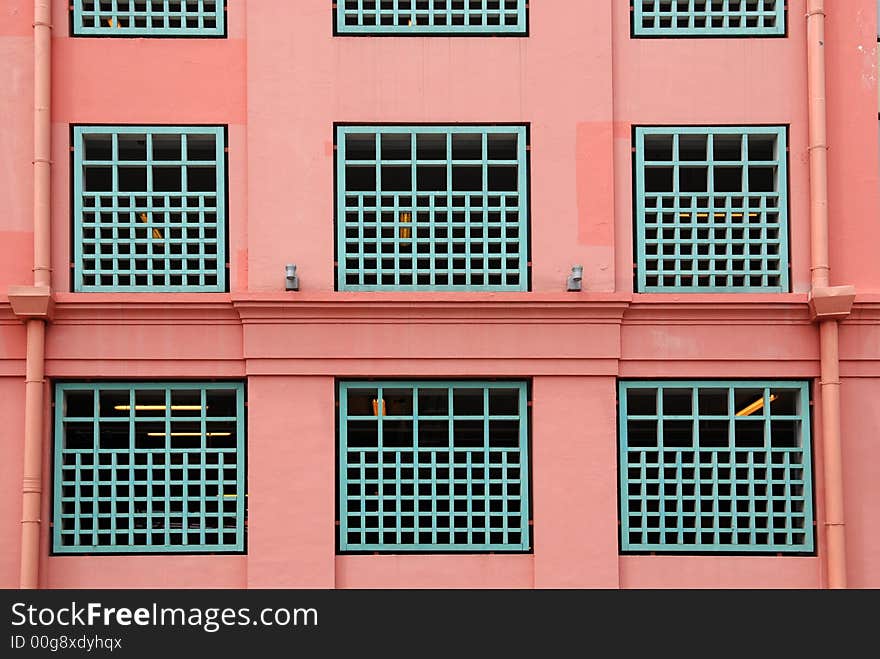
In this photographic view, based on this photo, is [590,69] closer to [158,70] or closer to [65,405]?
[158,70]

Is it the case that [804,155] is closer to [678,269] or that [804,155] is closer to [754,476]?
[678,269]

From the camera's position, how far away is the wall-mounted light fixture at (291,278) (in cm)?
1695

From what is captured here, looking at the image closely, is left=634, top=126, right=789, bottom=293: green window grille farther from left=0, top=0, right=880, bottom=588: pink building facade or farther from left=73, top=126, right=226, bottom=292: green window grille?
left=73, top=126, right=226, bottom=292: green window grille

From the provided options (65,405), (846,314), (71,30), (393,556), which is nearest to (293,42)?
(71,30)

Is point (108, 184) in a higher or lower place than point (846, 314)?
higher

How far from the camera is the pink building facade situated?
17.0 metres

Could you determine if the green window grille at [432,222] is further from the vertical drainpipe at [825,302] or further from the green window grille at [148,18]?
the vertical drainpipe at [825,302]

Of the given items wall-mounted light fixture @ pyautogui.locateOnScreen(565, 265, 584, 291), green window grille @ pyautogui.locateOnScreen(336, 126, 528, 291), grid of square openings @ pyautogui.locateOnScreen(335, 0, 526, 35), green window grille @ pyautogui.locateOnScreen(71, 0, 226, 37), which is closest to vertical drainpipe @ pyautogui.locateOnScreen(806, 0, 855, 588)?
wall-mounted light fixture @ pyautogui.locateOnScreen(565, 265, 584, 291)

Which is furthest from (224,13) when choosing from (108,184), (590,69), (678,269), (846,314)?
(846,314)

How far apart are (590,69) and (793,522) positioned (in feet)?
19.8

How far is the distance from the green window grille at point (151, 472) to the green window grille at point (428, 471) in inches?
54.0

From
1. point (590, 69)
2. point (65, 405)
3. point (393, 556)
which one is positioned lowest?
point (393, 556)

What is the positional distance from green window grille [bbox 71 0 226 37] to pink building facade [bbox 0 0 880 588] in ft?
0.43

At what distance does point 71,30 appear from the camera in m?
17.7
